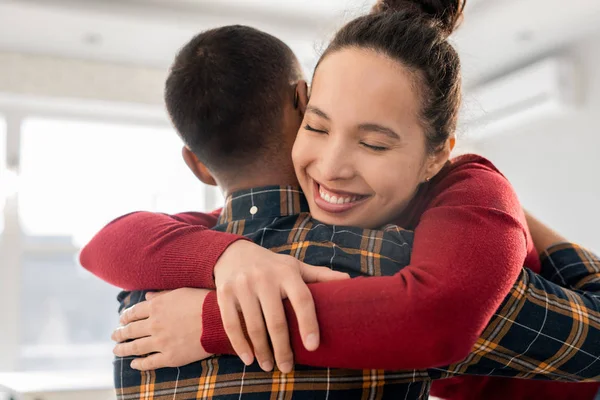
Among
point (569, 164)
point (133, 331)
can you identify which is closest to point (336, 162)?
point (133, 331)

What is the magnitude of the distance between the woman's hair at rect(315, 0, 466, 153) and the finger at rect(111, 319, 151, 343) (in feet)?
1.56

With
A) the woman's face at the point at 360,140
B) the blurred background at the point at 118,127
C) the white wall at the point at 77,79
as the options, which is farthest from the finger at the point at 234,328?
the white wall at the point at 77,79

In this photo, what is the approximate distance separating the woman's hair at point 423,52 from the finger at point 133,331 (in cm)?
48

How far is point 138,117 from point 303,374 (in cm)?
515

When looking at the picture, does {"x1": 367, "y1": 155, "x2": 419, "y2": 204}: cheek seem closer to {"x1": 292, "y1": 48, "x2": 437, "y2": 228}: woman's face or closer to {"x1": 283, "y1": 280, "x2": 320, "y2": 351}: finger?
{"x1": 292, "y1": 48, "x2": 437, "y2": 228}: woman's face

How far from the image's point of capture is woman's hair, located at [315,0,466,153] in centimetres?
96

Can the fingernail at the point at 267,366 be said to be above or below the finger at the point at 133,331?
above

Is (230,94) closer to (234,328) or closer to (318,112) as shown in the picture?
(318,112)

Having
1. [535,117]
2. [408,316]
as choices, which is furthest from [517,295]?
[535,117]

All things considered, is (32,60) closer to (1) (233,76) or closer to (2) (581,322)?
(1) (233,76)

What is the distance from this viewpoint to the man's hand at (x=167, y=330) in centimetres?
84

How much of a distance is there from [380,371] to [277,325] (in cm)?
18

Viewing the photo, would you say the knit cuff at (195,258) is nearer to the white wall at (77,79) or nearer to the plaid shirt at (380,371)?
the plaid shirt at (380,371)

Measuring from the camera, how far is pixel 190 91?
1.04 m
